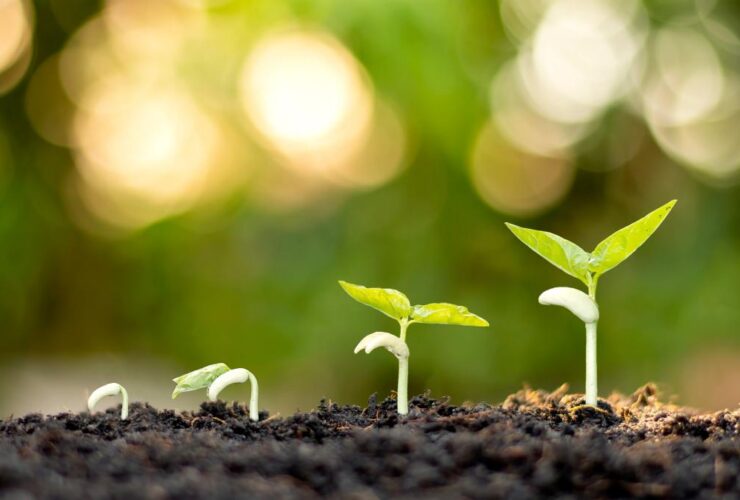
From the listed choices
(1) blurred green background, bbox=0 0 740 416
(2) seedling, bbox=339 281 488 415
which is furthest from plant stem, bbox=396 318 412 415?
(1) blurred green background, bbox=0 0 740 416

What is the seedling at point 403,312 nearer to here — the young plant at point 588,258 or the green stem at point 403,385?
the green stem at point 403,385

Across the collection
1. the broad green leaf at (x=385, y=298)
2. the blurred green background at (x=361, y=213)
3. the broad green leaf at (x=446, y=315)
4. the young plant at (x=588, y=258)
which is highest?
the blurred green background at (x=361, y=213)

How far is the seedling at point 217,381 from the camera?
887 mm

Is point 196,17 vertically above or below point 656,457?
above

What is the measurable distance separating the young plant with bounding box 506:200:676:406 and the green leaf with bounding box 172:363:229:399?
41 cm

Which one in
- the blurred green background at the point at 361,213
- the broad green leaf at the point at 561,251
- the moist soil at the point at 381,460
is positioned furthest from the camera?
the blurred green background at the point at 361,213

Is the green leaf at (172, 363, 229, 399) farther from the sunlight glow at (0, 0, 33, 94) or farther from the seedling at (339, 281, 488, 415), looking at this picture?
the sunlight glow at (0, 0, 33, 94)

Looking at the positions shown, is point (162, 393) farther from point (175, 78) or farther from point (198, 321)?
point (175, 78)

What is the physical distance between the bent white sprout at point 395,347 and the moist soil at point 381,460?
0.03 meters

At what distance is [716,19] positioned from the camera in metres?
4.08

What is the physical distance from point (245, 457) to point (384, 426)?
0.25 metres

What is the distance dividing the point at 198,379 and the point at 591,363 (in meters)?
0.49

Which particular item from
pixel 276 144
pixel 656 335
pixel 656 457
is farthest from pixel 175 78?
pixel 656 457

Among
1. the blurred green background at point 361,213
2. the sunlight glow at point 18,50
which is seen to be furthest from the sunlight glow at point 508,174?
the sunlight glow at point 18,50
